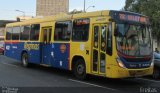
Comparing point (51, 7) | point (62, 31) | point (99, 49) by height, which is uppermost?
point (51, 7)

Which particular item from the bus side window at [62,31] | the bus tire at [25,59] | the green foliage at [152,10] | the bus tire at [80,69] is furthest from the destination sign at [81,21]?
the green foliage at [152,10]

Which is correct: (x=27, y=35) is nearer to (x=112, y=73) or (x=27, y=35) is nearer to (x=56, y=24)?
(x=56, y=24)

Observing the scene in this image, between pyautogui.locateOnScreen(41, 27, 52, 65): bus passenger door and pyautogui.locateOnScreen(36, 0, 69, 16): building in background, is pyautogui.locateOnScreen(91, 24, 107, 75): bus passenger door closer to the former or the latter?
pyautogui.locateOnScreen(41, 27, 52, 65): bus passenger door

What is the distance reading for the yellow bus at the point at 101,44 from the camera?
13.7m

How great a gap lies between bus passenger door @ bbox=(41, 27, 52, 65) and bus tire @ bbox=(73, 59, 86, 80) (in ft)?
8.31

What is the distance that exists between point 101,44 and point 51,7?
86410 millimetres

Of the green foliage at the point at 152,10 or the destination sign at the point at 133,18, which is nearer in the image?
the destination sign at the point at 133,18

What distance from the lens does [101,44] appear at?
47.0 ft

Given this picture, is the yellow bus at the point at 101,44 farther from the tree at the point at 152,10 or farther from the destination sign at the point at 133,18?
the tree at the point at 152,10

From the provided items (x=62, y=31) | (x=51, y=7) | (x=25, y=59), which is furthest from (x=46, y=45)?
(x=51, y=7)

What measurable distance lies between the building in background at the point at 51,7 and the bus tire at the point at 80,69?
259ft

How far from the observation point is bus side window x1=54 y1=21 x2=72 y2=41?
54.2 ft

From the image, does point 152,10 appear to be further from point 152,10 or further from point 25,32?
point 25,32

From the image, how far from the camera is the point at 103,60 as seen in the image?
1416 cm
